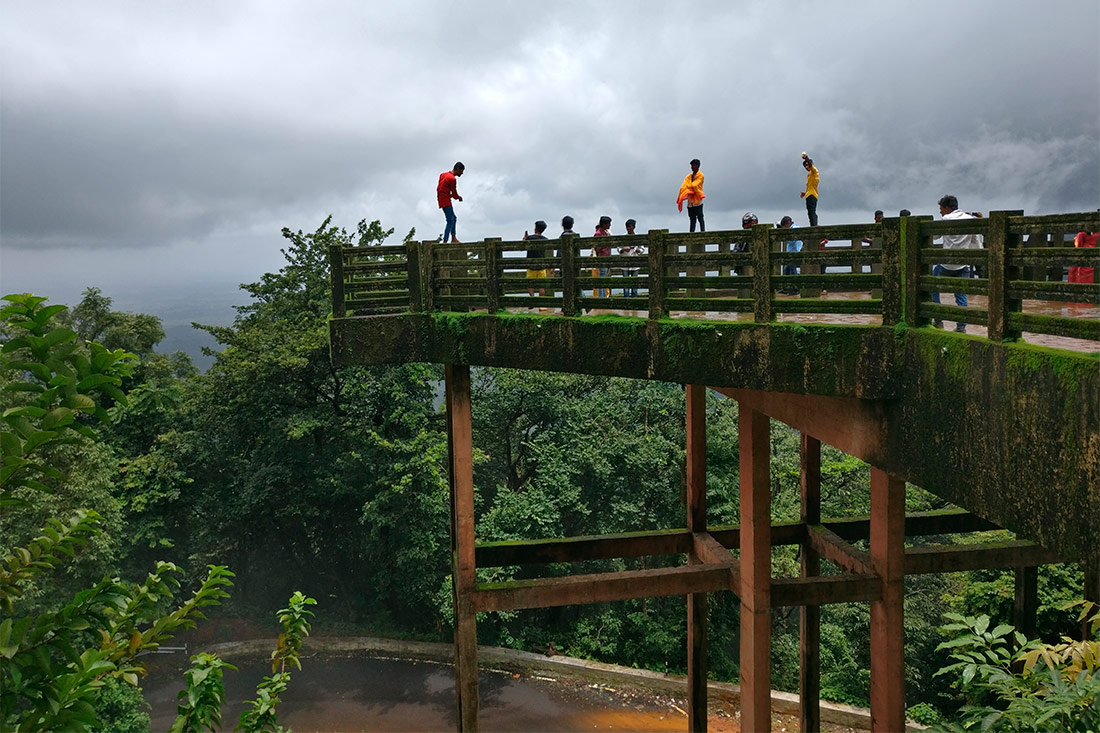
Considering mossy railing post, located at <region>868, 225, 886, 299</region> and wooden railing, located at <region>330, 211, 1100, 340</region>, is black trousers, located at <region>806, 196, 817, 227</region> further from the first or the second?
mossy railing post, located at <region>868, 225, 886, 299</region>

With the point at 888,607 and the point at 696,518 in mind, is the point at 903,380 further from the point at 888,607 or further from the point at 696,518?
the point at 696,518

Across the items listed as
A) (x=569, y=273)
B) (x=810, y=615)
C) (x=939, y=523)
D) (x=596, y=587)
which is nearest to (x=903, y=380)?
(x=569, y=273)

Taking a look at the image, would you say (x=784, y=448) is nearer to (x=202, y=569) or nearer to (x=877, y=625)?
(x=877, y=625)

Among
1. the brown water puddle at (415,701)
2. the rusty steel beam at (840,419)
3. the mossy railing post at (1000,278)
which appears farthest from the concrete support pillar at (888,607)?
the brown water puddle at (415,701)

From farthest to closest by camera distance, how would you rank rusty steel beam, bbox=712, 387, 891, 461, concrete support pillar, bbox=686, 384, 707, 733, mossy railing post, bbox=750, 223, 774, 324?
concrete support pillar, bbox=686, 384, 707, 733 < mossy railing post, bbox=750, 223, 774, 324 < rusty steel beam, bbox=712, 387, 891, 461

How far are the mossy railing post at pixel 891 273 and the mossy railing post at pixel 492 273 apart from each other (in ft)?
14.2

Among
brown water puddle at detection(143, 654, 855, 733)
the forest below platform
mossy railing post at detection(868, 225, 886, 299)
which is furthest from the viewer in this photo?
the forest below platform

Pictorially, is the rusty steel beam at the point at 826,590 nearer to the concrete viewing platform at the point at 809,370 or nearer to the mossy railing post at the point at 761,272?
the concrete viewing platform at the point at 809,370

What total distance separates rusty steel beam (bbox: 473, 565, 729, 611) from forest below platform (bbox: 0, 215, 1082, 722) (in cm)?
1138

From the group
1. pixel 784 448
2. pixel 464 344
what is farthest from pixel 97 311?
pixel 464 344

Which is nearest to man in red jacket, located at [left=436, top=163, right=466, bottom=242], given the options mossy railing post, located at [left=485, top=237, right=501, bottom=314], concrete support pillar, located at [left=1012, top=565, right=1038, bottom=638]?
mossy railing post, located at [left=485, top=237, right=501, bottom=314]

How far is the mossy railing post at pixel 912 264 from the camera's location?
18.6 feet

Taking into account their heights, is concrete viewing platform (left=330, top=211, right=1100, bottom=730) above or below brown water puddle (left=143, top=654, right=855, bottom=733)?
above

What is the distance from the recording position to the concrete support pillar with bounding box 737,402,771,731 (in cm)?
875
